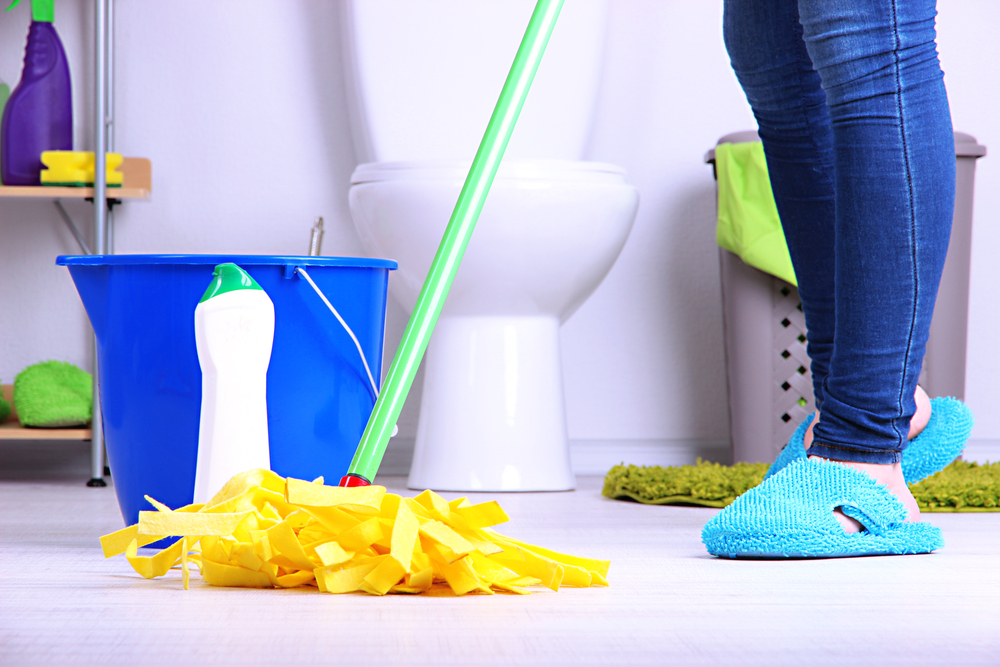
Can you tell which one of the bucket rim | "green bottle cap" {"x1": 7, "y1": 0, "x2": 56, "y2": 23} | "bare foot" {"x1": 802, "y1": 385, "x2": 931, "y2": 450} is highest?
"green bottle cap" {"x1": 7, "y1": 0, "x2": 56, "y2": 23}

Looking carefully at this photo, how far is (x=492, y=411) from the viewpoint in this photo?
1394mm

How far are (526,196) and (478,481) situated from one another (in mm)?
390

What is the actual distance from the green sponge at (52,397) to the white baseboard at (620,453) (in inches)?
19.7

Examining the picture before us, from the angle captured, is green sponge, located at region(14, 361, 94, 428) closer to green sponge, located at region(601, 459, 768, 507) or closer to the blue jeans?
green sponge, located at region(601, 459, 768, 507)

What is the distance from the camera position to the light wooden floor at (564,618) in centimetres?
48

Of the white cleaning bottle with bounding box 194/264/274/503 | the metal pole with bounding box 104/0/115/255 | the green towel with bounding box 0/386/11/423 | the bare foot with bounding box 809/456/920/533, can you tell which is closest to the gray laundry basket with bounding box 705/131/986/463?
the bare foot with bounding box 809/456/920/533

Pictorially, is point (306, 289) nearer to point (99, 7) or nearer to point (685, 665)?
point (685, 665)

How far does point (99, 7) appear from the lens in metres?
1.44

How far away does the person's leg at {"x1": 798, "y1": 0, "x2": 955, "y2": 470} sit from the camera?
2.49 feet

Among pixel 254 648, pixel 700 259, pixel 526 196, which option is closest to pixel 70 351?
pixel 526 196

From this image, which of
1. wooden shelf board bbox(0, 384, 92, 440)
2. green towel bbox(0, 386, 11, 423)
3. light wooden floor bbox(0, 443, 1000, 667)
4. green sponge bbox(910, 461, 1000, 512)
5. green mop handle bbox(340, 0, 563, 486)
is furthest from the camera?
green towel bbox(0, 386, 11, 423)

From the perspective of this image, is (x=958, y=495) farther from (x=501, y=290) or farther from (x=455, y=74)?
(x=455, y=74)

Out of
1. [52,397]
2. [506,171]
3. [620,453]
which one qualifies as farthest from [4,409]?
[620,453]

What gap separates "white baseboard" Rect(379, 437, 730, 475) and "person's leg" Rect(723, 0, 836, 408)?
2.61ft
